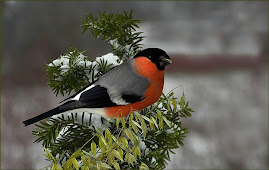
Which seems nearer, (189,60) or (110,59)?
(110,59)

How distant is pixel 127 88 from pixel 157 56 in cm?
7

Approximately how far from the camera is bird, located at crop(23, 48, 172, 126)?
538 mm

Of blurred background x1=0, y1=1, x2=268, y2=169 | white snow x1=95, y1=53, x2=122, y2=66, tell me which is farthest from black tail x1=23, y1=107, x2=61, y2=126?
blurred background x1=0, y1=1, x2=268, y2=169

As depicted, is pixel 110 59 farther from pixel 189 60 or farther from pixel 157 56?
pixel 189 60

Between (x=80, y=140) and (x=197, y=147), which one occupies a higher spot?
(x=80, y=140)

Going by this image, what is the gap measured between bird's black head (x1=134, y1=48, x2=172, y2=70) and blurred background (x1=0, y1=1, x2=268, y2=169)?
30.9 inches

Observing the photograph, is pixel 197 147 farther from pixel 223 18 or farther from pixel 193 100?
pixel 223 18

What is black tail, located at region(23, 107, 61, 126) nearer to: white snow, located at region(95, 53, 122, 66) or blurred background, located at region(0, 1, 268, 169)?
white snow, located at region(95, 53, 122, 66)

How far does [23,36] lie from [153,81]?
3.38ft

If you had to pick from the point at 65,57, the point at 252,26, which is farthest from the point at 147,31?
the point at 65,57

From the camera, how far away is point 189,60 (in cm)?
139

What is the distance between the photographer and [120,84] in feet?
1.80

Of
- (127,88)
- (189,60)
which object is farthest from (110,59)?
(189,60)

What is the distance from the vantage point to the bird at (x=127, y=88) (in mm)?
538
